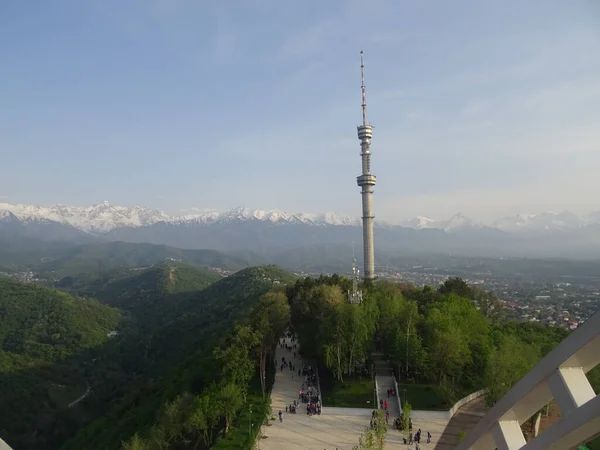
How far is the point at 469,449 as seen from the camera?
4.29 meters

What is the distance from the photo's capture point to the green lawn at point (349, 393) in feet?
89.1

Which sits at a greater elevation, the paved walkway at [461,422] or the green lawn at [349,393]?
the green lawn at [349,393]

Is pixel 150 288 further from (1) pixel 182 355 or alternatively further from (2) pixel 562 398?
(2) pixel 562 398

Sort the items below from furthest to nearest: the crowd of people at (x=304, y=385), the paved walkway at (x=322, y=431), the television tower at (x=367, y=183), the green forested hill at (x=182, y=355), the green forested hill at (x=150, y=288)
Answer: the green forested hill at (x=150, y=288)
the television tower at (x=367, y=183)
the green forested hill at (x=182, y=355)
the crowd of people at (x=304, y=385)
the paved walkway at (x=322, y=431)

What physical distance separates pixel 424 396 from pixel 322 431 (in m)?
7.83

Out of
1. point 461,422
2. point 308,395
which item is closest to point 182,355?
point 308,395

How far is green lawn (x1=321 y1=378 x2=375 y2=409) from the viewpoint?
27156 mm

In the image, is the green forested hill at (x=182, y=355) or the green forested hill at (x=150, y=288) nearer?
the green forested hill at (x=182, y=355)

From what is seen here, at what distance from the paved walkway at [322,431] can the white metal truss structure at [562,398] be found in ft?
67.2

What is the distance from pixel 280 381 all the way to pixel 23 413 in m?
43.3

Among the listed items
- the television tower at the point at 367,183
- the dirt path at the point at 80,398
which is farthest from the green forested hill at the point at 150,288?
the television tower at the point at 367,183

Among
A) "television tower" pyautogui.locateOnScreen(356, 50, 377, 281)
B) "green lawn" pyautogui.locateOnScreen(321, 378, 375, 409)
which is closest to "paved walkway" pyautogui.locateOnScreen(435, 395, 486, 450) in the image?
"green lawn" pyautogui.locateOnScreen(321, 378, 375, 409)

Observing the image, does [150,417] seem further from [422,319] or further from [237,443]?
[422,319]

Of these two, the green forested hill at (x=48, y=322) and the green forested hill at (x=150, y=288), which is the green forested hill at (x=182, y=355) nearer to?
the green forested hill at (x=150, y=288)
